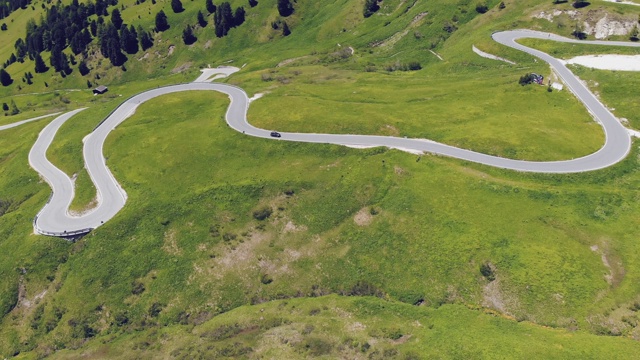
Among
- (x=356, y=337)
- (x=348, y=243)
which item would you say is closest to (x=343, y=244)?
(x=348, y=243)

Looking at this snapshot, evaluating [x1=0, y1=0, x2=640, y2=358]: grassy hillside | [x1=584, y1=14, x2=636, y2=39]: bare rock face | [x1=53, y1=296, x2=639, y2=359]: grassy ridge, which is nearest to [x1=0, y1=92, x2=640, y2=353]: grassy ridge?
[x1=0, y1=0, x2=640, y2=358]: grassy hillside

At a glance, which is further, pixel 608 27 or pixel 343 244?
pixel 608 27

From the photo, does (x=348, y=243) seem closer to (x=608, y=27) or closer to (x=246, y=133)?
(x=246, y=133)

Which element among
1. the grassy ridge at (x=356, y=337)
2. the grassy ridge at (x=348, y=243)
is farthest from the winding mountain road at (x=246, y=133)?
the grassy ridge at (x=356, y=337)

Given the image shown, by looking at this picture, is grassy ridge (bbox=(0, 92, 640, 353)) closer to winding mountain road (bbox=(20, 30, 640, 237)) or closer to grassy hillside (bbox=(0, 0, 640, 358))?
grassy hillside (bbox=(0, 0, 640, 358))

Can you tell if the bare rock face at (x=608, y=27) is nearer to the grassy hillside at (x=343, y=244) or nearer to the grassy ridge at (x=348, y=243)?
the grassy hillside at (x=343, y=244)

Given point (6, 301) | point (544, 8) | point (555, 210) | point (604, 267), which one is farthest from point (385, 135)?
point (544, 8)
